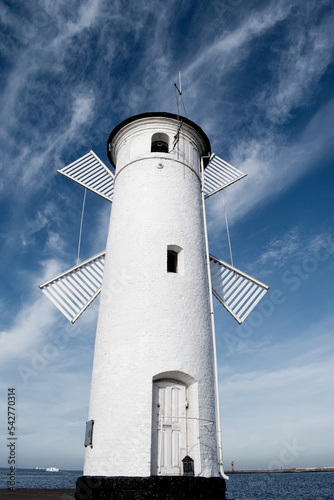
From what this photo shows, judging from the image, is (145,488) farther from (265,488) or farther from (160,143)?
(265,488)

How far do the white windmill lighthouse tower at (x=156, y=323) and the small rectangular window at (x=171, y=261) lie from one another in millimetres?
23

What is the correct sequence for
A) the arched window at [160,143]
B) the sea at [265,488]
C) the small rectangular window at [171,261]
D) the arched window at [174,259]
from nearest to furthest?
the arched window at [174,259] → the small rectangular window at [171,261] → the arched window at [160,143] → the sea at [265,488]

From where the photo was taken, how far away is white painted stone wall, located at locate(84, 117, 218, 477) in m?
6.73

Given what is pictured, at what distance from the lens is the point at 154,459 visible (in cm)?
663

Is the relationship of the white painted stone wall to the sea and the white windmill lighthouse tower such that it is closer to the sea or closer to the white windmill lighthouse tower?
the white windmill lighthouse tower

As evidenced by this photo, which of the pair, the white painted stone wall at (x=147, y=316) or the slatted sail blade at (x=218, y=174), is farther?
the slatted sail blade at (x=218, y=174)

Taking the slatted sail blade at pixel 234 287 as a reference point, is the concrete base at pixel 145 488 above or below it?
below

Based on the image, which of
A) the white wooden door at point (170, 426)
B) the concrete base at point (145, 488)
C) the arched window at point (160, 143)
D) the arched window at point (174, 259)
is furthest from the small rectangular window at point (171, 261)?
the concrete base at point (145, 488)

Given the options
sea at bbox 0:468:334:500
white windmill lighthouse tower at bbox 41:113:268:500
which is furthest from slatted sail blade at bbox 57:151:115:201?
sea at bbox 0:468:334:500

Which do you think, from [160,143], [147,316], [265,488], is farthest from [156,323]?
[265,488]

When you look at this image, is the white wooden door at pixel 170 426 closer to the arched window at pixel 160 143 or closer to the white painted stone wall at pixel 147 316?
the white painted stone wall at pixel 147 316

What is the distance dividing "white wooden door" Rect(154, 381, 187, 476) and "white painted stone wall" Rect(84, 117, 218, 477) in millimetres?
187

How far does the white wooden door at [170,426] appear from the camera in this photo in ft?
22.0

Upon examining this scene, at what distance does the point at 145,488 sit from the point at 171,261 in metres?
4.52
